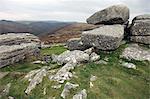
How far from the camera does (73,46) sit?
34250mm

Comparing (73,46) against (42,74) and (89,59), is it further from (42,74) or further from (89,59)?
(42,74)

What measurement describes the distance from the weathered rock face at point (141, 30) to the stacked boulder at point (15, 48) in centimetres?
1327

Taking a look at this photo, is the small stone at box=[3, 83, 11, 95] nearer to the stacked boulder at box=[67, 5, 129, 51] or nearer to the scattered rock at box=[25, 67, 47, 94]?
the scattered rock at box=[25, 67, 47, 94]

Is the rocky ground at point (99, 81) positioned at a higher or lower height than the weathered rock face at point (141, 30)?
lower

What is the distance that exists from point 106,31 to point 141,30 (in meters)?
4.20

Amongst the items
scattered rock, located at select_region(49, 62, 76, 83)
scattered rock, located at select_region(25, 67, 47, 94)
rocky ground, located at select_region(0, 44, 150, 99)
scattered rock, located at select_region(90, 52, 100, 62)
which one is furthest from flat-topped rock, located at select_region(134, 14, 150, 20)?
scattered rock, located at select_region(25, 67, 47, 94)

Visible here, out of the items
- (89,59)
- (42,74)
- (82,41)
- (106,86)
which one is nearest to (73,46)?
(82,41)

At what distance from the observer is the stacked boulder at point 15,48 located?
112 ft

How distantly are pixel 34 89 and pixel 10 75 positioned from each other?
18.7 ft

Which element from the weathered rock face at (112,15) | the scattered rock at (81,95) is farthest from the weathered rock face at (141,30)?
the scattered rock at (81,95)

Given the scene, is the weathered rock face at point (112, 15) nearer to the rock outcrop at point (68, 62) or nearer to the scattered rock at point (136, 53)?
the scattered rock at point (136, 53)

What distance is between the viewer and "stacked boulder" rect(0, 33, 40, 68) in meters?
34.2

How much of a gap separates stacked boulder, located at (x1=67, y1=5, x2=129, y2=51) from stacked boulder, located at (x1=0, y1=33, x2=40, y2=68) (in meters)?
6.12

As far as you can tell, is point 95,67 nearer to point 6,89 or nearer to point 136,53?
point 136,53
